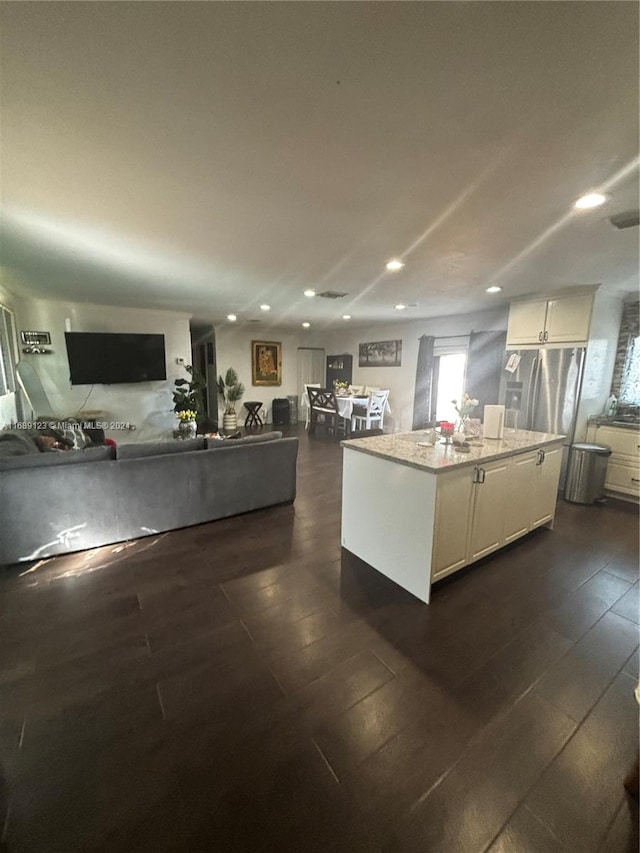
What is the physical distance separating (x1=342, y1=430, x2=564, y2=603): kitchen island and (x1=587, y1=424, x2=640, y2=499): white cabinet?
1612 mm

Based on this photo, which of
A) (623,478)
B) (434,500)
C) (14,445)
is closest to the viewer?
(434,500)

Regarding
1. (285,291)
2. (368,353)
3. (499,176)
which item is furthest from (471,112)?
(368,353)

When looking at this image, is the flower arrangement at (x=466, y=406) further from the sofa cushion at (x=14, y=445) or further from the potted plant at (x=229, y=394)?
the potted plant at (x=229, y=394)

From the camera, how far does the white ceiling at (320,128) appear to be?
2.90 ft

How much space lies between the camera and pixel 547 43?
3.01 feet

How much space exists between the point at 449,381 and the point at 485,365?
3.12ft

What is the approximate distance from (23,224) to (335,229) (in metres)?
2.04

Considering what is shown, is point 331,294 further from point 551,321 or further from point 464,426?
point 551,321

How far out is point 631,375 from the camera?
4051mm

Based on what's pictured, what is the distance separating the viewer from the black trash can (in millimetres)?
8266

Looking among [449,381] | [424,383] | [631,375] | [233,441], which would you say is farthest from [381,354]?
[233,441]

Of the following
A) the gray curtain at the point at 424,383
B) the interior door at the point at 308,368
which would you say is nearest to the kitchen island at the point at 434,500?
the gray curtain at the point at 424,383

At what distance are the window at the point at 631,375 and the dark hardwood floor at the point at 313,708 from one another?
2.54 meters

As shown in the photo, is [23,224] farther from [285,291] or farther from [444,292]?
[444,292]
